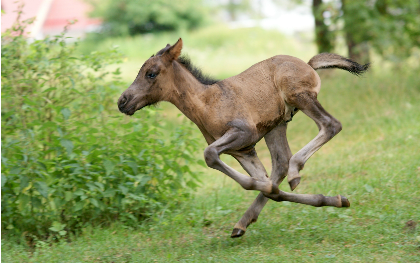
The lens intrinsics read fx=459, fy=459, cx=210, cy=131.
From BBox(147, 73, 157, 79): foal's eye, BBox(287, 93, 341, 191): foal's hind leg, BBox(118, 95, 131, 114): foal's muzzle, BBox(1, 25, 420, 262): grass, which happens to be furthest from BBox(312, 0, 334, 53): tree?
BBox(118, 95, 131, 114): foal's muzzle

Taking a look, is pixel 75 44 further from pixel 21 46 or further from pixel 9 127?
pixel 9 127

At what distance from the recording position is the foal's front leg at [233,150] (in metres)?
4.65

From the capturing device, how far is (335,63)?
543 centimetres

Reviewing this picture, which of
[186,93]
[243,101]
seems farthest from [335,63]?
[186,93]

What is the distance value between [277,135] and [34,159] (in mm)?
3120

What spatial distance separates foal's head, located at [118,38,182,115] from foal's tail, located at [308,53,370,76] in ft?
5.47

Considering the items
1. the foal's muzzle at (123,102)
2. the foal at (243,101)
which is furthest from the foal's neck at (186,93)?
the foal's muzzle at (123,102)

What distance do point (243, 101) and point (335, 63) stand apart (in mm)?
1283

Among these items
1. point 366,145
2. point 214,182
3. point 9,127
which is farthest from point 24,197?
point 366,145

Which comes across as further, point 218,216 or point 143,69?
point 218,216

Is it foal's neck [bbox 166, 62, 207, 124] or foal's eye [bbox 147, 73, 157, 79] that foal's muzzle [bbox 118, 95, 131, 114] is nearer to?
foal's eye [bbox 147, 73, 157, 79]

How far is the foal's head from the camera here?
4.94m

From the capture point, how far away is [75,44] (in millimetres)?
7113

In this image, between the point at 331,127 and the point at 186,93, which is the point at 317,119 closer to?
the point at 331,127
